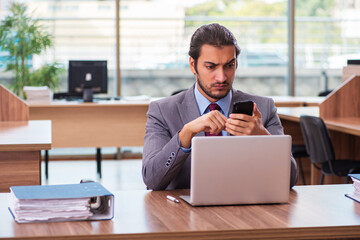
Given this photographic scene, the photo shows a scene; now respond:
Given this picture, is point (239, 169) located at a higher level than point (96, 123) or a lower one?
higher

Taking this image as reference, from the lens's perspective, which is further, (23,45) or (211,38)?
(23,45)

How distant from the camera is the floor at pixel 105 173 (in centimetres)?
584

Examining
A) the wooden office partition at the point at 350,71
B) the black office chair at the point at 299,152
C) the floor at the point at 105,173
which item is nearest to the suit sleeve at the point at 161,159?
the black office chair at the point at 299,152

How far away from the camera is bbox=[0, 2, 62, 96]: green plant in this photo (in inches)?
266

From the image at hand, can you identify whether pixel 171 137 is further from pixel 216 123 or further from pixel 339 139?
pixel 339 139

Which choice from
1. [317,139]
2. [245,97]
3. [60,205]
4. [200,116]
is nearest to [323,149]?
[317,139]

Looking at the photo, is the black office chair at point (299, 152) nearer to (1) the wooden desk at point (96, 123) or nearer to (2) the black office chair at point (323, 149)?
(2) the black office chair at point (323, 149)

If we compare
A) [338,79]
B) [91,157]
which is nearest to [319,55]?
[338,79]

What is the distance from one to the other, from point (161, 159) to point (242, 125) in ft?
1.13

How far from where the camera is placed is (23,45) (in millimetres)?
6785

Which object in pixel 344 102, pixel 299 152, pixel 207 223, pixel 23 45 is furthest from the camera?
pixel 23 45

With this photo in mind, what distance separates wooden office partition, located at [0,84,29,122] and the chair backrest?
2.09 meters

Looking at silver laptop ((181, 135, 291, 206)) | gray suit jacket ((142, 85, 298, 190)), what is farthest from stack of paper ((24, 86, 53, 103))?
silver laptop ((181, 135, 291, 206))

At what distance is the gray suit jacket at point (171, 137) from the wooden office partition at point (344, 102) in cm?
229
